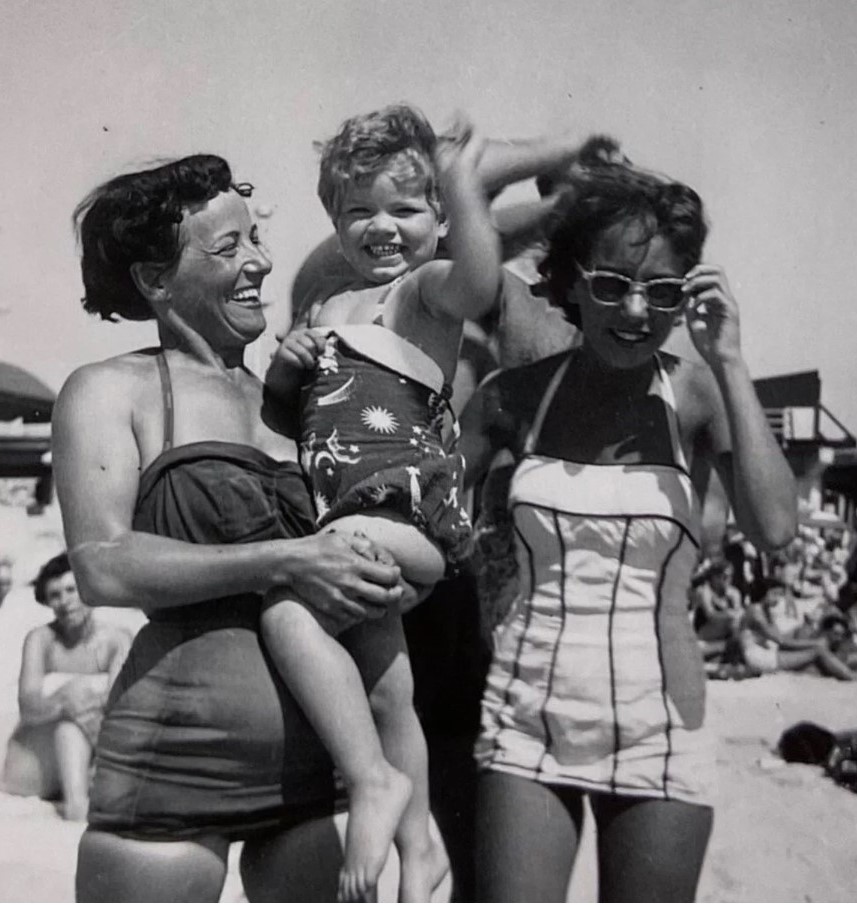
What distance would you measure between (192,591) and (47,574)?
2.25 ft

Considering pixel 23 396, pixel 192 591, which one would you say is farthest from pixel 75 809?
pixel 23 396

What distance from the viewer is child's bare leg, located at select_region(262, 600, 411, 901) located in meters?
2.53

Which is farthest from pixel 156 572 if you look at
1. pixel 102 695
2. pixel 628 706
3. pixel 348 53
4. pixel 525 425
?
pixel 348 53

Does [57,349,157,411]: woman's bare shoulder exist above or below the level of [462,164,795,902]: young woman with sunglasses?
above

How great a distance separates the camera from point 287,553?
2.67 meters

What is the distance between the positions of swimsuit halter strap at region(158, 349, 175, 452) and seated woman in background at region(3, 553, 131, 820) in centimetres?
59

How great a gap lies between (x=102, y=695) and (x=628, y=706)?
1393mm

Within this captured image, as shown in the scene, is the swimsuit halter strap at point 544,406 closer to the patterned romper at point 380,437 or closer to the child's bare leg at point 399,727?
the patterned romper at point 380,437

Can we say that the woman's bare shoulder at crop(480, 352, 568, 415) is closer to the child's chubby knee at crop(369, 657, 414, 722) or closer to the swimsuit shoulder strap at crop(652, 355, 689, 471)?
the swimsuit shoulder strap at crop(652, 355, 689, 471)

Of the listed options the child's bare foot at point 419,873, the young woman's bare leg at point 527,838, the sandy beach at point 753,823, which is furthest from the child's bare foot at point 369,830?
the sandy beach at point 753,823

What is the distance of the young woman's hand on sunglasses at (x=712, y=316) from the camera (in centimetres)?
291

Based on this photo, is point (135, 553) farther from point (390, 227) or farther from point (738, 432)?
Answer: point (738, 432)

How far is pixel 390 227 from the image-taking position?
9.46 feet

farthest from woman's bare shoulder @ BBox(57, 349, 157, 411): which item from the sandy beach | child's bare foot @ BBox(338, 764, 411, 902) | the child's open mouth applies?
child's bare foot @ BBox(338, 764, 411, 902)
